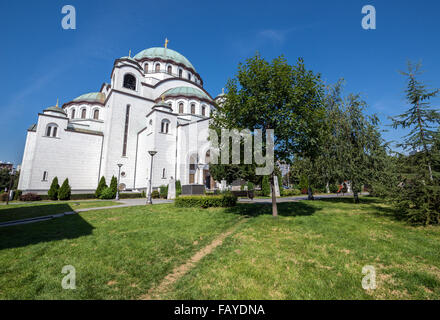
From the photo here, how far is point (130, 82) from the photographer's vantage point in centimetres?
3180

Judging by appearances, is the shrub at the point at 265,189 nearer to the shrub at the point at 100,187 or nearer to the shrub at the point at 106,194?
the shrub at the point at 106,194

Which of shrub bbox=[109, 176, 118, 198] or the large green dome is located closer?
shrub bbox=[109, 176, 118, 198]

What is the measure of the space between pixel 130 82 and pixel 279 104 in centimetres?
3108

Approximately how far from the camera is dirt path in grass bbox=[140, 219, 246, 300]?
3.42m

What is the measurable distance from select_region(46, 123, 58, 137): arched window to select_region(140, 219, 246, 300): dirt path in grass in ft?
97.6

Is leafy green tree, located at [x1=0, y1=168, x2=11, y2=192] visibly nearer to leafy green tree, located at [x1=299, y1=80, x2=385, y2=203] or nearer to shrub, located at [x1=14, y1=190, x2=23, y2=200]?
shrub, located at [x1=14, y1=190, x2=23, y2=200]

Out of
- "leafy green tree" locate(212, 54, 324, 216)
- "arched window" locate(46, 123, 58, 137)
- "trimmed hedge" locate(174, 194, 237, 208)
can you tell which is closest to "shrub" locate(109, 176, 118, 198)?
"arched window" locate(46, 123, 58, 137)

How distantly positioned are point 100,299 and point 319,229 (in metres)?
6.58

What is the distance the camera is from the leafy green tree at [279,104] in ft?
26.0

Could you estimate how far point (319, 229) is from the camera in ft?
22.1

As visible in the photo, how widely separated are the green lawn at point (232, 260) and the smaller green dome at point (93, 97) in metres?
31.8

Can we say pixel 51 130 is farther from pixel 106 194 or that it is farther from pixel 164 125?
pixel 164 125

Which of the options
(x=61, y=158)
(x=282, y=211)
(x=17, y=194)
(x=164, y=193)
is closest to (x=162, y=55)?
(x=61, y=158)
